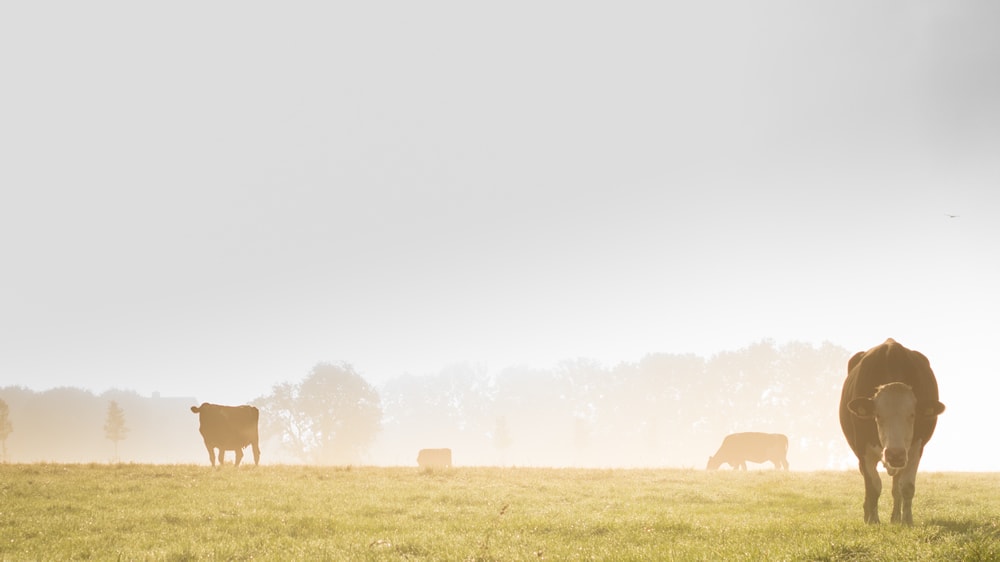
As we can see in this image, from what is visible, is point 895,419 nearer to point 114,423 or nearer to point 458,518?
point 458,518

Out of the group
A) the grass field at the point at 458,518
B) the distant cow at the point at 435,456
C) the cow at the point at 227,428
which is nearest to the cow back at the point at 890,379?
the grass field at the point at 458,518

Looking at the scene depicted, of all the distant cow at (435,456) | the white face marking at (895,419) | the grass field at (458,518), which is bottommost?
the distant cow at (435,456)

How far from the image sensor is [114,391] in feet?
482

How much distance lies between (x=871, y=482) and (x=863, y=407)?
1.44 metres

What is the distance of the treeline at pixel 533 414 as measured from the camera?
9088cm

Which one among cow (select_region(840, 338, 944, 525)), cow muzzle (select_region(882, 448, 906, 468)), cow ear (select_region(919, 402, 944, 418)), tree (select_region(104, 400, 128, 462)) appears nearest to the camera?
A: cow muzzle (select_region(882, 448, 906, 468))

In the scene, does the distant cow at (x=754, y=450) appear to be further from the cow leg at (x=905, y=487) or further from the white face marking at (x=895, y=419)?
the white face marking at (x=895, y=419)

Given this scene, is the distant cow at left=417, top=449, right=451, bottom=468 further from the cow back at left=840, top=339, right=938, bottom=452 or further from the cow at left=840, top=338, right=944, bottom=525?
the cow back at left=840, top=339, right=938, bottom=452

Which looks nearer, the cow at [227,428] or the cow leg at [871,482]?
the cow leg at [871,482]

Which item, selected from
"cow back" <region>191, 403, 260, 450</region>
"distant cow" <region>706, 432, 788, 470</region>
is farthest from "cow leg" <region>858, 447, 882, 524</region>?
"distant cow" <region>706, 432, 788, 470</region>

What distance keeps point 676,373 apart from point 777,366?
52.6 feet

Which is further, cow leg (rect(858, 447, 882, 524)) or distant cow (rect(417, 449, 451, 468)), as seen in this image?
distant cow (rect(417, 449, 451, 468))

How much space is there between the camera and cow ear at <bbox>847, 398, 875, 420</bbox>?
11312mm

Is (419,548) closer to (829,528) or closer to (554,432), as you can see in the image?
(829,528)
